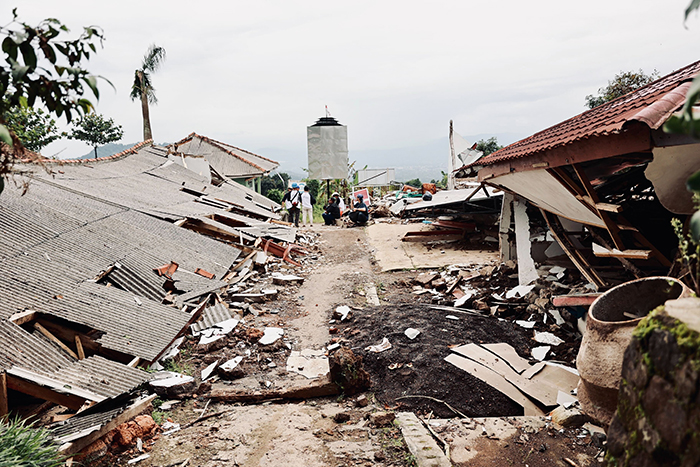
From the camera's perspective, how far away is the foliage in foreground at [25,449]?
3135mm

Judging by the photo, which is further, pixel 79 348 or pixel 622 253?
pixel 622 253

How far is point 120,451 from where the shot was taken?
4.27 m

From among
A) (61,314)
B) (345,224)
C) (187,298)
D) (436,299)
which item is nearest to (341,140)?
(345,224)

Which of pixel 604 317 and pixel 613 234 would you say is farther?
pixel 613 234

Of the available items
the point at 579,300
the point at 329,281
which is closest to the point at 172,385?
the point at 579,300

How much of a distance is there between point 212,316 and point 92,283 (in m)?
2.21

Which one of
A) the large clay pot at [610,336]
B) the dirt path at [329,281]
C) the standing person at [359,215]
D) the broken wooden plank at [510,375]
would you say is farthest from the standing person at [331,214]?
the large clay pot at [610,336]

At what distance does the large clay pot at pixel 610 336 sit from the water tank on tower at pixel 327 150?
81.3 ft

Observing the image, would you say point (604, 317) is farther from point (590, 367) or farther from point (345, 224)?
point (345, 224)

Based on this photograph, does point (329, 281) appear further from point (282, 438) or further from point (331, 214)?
Result: point (331, 214)

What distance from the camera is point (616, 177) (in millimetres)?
6957

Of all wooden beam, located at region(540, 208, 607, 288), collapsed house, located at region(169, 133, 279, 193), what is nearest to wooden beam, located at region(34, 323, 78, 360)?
wooden beam, located at region(540, 208, 607, 288)

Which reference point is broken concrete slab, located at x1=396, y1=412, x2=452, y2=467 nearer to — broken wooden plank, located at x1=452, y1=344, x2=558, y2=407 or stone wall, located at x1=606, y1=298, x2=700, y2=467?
broken wooden plank, located at x1=452, y1=344, x2=558, y2=407

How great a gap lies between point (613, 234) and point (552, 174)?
1.11 meters
